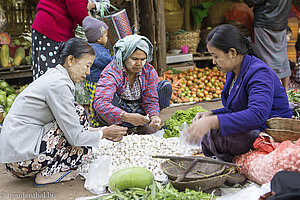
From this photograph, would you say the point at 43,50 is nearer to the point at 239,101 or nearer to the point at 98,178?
the point at 98,178

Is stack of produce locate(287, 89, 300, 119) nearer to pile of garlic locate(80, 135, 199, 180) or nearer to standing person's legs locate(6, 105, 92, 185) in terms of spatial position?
pile of garlic locate(80, 135, 199, 180)

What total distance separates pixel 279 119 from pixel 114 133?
1.24m

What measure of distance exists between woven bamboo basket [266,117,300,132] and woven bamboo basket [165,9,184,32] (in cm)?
603

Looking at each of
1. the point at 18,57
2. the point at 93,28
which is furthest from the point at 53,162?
the point at 18,57

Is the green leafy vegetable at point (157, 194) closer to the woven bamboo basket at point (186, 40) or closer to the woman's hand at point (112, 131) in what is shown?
the woman's hand at point (112, 131)

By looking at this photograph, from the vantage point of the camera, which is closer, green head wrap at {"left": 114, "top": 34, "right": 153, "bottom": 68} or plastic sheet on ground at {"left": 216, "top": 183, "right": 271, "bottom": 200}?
plastic sheet on ground at {"left": 216, "top": 183, "right": 271, "bottom": 200}

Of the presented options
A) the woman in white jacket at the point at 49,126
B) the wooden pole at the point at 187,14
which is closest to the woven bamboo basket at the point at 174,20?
the wooden pole at the point at 187,14

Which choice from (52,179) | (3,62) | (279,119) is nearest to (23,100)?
(52,179)

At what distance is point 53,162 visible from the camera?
2334mm

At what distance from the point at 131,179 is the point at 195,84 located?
4037 millimetres

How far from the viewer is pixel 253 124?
81.2 inches

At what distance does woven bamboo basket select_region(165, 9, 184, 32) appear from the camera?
7.85 m

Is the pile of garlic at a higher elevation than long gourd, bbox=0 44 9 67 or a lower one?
lower

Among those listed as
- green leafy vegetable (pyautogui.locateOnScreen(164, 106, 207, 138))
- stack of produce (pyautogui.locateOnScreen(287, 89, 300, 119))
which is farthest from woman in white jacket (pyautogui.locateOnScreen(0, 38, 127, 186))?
stack of produce (pyautogui.locateOnScreen(287, 89, 300, 119))
